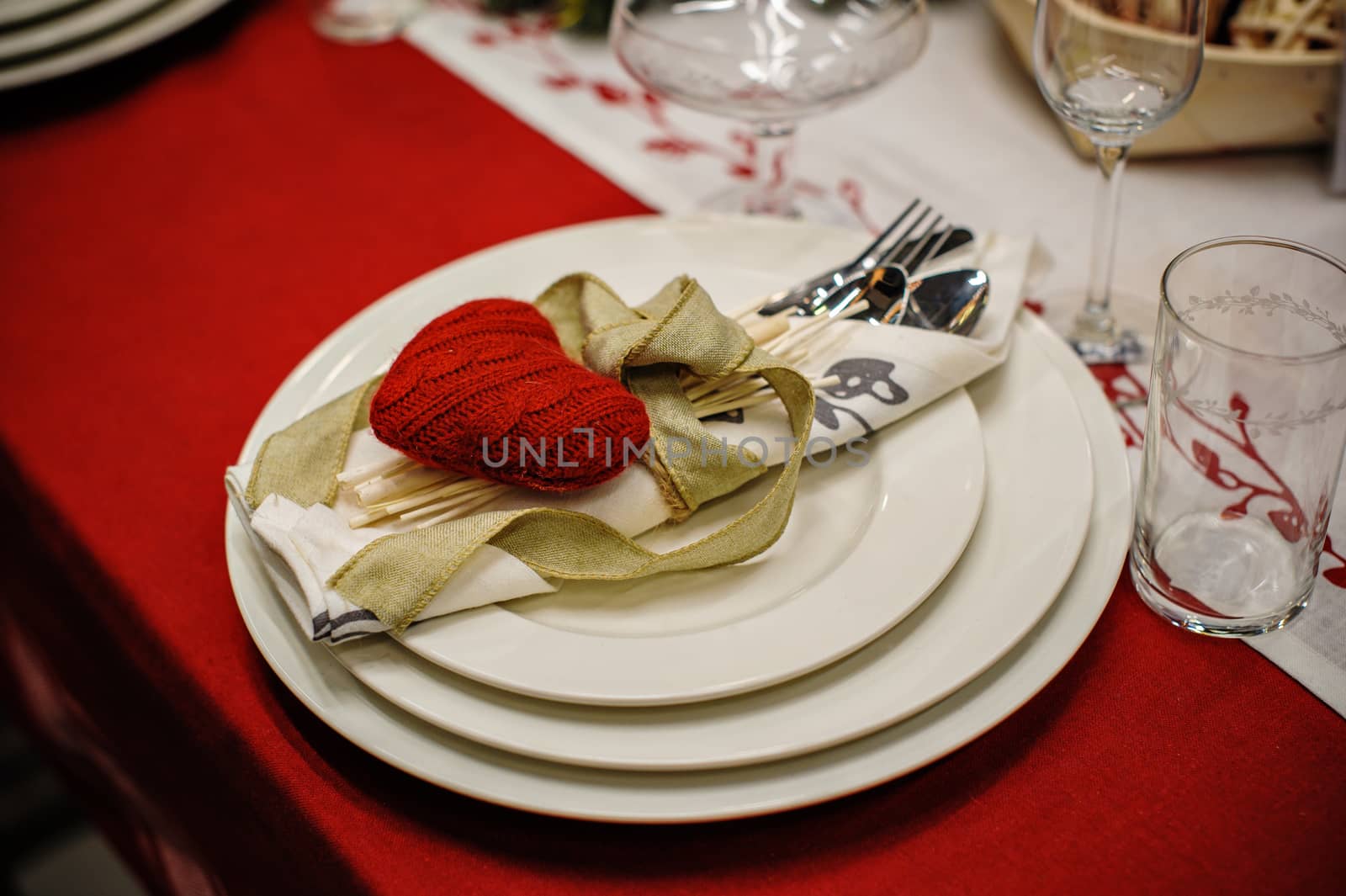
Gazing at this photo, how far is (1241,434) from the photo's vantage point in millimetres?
465

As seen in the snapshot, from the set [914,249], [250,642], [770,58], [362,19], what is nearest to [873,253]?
[914,249]

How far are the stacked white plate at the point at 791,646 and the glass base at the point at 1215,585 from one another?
33mm

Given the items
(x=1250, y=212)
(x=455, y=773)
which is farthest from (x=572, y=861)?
(x=1250, y=212)

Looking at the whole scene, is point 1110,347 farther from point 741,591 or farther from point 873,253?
point 741,591

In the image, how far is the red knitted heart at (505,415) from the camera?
47 cm

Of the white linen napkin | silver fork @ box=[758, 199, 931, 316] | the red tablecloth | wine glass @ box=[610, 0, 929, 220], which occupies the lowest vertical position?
the red tablecloth

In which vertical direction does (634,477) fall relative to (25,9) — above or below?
below

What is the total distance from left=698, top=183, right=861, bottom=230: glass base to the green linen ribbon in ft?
0.81

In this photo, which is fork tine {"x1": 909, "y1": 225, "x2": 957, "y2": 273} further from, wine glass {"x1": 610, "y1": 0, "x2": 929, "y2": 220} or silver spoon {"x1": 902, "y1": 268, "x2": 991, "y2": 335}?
wine glass {"x1": 610, "y1": 0, "x2": 929, "y2": 220}

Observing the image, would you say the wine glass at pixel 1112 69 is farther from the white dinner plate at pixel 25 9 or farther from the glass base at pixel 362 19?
the white dinner plate at pixel 25 9

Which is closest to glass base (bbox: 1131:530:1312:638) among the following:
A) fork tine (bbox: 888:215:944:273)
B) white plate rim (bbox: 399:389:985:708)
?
white plate rim (bbox: 399:389:985:708)

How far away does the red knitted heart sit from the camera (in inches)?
18.7

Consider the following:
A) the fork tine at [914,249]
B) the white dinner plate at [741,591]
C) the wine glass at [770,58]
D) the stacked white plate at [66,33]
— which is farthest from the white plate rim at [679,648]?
the stacked white plate at [66,33]

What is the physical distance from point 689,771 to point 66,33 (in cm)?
82
